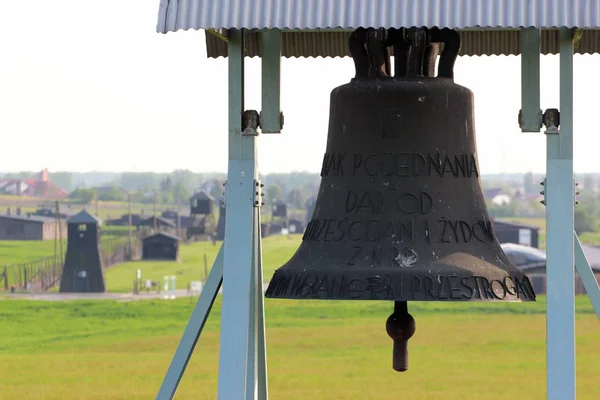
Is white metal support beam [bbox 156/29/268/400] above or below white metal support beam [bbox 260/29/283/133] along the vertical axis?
below

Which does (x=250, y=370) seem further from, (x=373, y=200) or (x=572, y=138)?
(x=572, y=138)

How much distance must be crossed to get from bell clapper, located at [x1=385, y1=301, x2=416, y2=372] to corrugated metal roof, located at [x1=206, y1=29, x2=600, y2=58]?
3111 millimetres

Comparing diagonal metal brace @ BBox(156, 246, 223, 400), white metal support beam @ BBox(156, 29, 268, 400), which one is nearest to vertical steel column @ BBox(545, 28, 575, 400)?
white metal support beam @ BBox(156, 29, 268, 400)

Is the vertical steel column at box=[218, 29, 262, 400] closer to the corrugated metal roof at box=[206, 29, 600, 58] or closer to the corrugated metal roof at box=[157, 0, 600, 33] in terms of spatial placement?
the corrugated metal roof at box=[157, 0, 600, 33]

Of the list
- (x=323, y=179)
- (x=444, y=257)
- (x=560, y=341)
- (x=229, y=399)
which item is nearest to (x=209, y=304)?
(x=229, y=399)

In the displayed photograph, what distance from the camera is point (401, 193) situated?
8867 mm

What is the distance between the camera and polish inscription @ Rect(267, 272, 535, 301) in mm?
8461

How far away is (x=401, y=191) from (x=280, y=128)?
4.27 feet

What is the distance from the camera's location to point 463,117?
9.11 meters

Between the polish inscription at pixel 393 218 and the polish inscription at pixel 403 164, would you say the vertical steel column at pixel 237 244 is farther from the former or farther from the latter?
the polish inscription at pixel 403 164

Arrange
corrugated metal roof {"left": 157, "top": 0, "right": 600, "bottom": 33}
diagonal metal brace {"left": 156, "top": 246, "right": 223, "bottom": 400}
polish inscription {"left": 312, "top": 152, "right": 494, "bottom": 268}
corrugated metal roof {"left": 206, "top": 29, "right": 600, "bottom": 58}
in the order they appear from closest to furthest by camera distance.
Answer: corrugated metal roof {"left": 157, "top": 0, "right": 600, "bottom": 33}, polish inscription {"left": 312, "top": 152, "right": 494, "bottom": 268}, diagonal metal brace {"left": 156, "top": 246, "right": 223, "bottom": 400}, corrugated metal roof {"left": 206, "top": 29, "right": 600, "bottom": 58}

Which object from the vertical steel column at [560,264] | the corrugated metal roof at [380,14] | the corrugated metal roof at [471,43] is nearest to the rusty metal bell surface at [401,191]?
the vertical steel column at [560,264]

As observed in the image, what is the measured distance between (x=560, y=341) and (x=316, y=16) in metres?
3.04

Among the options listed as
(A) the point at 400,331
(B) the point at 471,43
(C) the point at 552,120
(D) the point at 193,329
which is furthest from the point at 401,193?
(B) the point at 471,43
